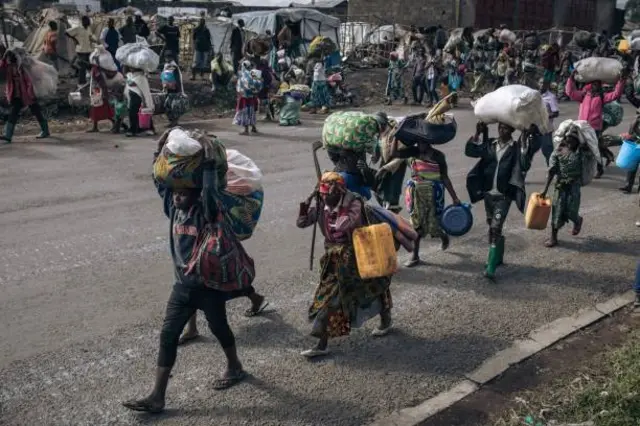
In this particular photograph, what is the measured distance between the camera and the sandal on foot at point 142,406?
177 inches

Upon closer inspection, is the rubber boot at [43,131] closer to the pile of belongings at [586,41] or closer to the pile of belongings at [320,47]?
the pile of belongings at [320,47]

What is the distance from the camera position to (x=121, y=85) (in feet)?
47.9

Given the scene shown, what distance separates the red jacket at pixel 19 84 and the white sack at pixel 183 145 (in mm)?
10096

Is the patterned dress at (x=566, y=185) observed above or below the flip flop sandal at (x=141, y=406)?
above

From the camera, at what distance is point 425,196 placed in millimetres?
7133

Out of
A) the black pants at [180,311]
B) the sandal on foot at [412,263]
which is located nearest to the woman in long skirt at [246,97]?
the sandal on foot at [412,263]

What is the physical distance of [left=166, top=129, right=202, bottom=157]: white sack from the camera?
172 inches

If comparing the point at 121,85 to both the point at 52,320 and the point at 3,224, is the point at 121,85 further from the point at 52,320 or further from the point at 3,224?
the point at 52,320

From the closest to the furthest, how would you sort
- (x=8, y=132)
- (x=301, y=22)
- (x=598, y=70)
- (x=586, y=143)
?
(x=586, y=143) < (x=598, y=70) < (x=8, y=132) < (x=301, y=22)

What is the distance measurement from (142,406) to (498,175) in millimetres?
4368

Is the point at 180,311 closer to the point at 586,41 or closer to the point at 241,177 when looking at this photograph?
the point at 241,177

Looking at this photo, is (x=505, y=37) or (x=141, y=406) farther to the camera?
(x=505, y=37)

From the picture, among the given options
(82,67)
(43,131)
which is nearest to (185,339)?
(43,131)

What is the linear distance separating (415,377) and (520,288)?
2228 mm
